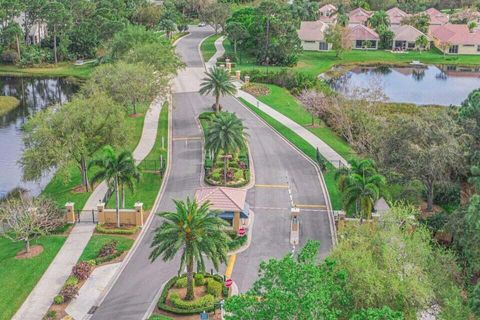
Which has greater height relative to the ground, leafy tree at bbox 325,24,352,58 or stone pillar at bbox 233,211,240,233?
leafy tree at bbox 325,24,352,58

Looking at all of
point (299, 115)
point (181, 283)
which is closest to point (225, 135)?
point (181, 283)

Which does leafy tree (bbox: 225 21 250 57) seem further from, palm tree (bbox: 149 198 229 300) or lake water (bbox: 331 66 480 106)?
palm tree (bbox: 149 198 229 300)

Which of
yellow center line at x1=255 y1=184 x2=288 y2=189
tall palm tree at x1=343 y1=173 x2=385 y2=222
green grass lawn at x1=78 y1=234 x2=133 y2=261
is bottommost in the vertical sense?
green grass lawn at x1=78 y1=234 x2=133 y2=261

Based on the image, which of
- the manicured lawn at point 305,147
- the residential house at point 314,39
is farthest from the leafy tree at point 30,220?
the residential house at point 314,39

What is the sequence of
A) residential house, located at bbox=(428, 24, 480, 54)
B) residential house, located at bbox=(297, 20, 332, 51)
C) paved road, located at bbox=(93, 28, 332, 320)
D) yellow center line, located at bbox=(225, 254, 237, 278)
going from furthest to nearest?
residential house, located at bbox=(428, 24, 480, 54)
residential house, located at bbox=(297, 20, 332, 51)
yellow center line, located at bbox=(225, 254, 237, 278)
paved road, located at bbox=(93, 28, 332, 320)

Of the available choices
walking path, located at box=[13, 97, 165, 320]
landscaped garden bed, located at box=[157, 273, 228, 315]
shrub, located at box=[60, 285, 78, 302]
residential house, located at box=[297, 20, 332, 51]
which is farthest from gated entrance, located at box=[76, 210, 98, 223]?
residential house, located at box=[297, 20, 332, 51]
